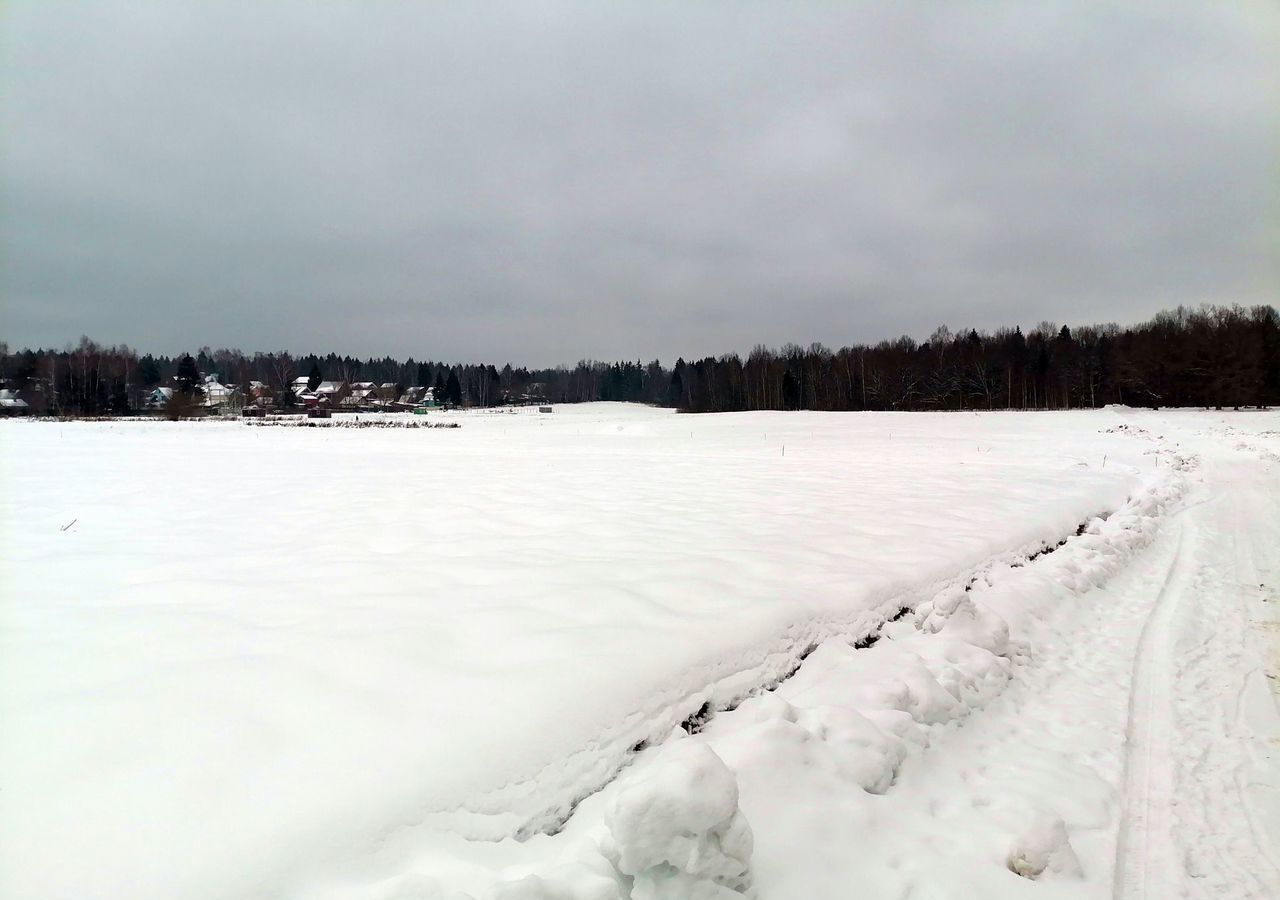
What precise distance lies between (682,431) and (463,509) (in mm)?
35938

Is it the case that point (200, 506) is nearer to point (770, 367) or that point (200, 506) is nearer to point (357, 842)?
point (357, 842)

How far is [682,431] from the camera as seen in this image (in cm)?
4388

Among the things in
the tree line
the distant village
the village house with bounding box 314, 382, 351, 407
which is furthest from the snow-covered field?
the village house with bounding box 314, 382, 351, 407

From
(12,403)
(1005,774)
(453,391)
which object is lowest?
(1005,774)

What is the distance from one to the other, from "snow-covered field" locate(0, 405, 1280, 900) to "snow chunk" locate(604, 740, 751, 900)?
0.01m

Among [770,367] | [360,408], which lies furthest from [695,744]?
[770,367]

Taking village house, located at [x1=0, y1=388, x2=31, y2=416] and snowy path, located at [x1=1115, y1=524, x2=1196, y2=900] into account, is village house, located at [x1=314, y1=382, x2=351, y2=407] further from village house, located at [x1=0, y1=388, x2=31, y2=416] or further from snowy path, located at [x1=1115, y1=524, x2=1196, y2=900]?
snowy path, located at [x1=1115, y1=524, x2=1196, y2=900]

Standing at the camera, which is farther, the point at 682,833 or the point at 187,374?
the point at 187,374

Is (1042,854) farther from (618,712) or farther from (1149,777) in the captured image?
(618,712)

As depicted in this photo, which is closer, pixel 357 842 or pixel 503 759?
pixel 357 842

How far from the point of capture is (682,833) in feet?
7.10

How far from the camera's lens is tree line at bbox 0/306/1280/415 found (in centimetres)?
4938

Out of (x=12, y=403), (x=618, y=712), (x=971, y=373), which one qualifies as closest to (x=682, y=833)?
(x=618, y=712)

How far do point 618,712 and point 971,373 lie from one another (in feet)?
240
